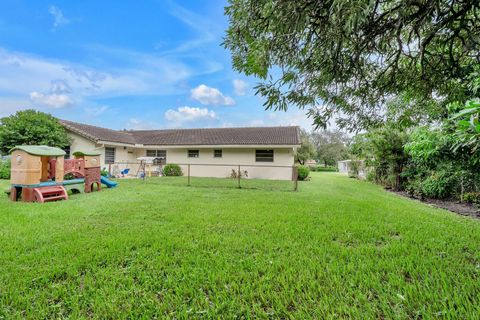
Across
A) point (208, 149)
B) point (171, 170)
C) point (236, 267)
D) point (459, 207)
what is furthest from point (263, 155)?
point (236, 267)

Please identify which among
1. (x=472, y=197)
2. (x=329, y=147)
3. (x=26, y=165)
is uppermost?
(x=329, y=147)

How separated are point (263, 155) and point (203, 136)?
605 centimetres

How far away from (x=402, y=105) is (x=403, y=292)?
3203 mm

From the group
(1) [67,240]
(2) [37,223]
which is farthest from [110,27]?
(1) [67,240]

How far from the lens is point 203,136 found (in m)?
19.2

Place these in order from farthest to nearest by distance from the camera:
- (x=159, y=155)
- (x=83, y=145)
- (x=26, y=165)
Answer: (x=159, y=155) → (x=83, y=145) → (x=26, y=165)

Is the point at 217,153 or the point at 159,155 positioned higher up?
the point at 217,153

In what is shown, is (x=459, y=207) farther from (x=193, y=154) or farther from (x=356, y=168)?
(x=193, y=154)

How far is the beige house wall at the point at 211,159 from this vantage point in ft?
51.0

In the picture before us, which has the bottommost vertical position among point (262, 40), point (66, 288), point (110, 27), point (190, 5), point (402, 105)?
point (66, 288)

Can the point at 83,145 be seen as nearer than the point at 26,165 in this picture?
No

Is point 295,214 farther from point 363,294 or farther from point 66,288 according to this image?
point 66,288

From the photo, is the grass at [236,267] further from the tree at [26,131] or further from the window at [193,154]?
the window at [193,154]

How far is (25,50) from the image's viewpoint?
9.82 m
